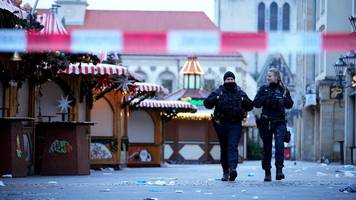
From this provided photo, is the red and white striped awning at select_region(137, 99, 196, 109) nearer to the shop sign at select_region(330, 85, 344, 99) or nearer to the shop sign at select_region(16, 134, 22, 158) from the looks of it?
the shop sign at select_region(330, 85, 344, 99)

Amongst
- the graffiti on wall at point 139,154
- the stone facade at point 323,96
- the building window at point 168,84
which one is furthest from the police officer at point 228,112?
the building window at point 168,84

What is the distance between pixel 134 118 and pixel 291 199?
24.5 metres

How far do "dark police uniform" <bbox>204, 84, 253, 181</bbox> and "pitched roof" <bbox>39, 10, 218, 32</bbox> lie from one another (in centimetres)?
10473

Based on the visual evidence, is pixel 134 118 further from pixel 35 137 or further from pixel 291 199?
pixel 291 199

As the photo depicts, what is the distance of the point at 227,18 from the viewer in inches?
5089

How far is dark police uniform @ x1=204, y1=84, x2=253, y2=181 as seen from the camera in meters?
16.1

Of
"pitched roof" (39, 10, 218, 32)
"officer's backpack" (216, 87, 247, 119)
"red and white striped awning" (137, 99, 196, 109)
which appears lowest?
"red and white striped awning" (137, 99, 196, 109)

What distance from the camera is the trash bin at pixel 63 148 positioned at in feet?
64.6

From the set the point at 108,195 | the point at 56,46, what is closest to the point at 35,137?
the point at 108,195

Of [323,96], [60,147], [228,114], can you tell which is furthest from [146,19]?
[228,114]

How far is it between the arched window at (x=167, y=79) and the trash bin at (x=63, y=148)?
99864 mm

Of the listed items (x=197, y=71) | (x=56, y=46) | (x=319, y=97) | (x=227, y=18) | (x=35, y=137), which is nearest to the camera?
(x=56, y=46)

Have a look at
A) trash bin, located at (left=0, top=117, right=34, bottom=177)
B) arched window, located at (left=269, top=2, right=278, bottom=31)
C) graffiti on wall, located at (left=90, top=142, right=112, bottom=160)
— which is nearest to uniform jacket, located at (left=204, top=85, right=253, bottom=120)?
trash bin, located at (left=0, top=117, right=34, bottom=177)

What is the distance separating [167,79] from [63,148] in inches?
4002
